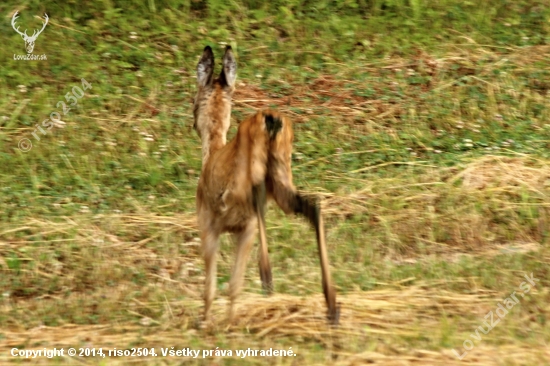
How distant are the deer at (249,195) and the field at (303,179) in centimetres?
31

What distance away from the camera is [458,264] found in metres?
7.04

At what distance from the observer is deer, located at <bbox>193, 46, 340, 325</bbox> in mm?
5484

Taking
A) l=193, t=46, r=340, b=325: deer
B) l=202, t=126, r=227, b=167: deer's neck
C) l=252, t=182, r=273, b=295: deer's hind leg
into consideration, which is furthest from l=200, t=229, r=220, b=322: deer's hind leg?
l=202, t=126, r=227, b=167: deer's neck

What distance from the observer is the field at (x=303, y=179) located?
5883 mm

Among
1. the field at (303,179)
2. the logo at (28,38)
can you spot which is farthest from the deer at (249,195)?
the logo at (28,38)

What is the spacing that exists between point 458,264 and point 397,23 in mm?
5402

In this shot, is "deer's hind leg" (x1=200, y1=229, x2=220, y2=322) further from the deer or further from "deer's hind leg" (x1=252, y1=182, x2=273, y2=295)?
"deer's hind leg" (x1=252, y1=182, x2=273, y2=295)

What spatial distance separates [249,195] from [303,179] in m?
3.14

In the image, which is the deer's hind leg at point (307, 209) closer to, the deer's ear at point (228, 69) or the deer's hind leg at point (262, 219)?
the deer's hind leg at point (262, 219)

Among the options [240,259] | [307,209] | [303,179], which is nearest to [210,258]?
[240,259]

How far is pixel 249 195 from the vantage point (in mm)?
5773

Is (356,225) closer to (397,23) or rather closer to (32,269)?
(32,269)

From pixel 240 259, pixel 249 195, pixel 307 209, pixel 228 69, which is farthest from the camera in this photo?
pixel 228 69

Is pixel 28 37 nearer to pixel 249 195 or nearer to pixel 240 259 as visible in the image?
pixel 240 259
